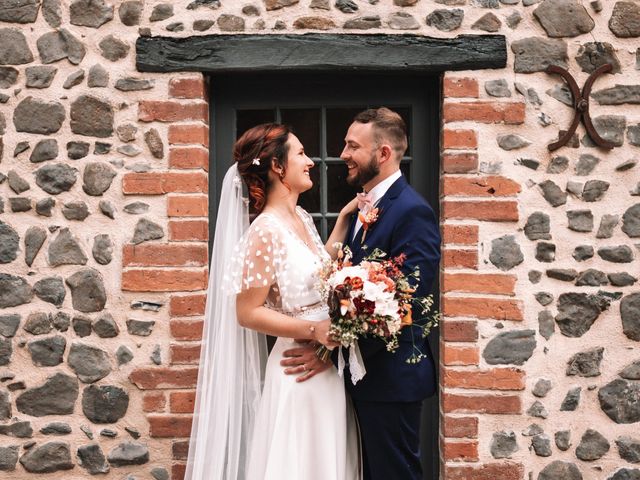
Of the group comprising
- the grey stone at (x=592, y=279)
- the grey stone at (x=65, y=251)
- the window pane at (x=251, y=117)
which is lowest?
the grey stone at (x=592, y=279)

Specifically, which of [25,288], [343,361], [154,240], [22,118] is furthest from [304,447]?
[22,118]

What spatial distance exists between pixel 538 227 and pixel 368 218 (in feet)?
3.49

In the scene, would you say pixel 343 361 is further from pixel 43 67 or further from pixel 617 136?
pixel 43 67

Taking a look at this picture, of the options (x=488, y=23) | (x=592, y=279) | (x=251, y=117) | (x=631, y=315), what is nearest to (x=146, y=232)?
(x=251, y=117)

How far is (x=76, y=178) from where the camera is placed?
12.9 feet

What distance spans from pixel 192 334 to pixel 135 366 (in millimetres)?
335

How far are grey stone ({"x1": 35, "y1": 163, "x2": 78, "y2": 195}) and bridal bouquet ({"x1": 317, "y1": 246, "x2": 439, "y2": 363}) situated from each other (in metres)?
1.62

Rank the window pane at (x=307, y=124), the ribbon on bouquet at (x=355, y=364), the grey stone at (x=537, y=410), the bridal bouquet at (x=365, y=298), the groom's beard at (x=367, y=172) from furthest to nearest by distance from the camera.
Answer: the window pane at (x=307, y=124) → the grey stone at (x=537, y=410) → the groom's beard at (x=367, y=172) → the ribbon on bouquet at (x=355, y=364) → the bridal bouquet at (x=365, y=298)

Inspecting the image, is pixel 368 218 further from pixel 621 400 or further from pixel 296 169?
pixel 621 400

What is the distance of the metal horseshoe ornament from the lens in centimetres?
388

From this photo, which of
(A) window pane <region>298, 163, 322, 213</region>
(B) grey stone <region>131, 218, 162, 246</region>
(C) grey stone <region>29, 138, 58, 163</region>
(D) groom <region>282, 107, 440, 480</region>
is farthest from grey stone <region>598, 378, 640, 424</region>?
(C) grey stone <region>29, 138, 58, 163</region>

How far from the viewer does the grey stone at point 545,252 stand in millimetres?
3898

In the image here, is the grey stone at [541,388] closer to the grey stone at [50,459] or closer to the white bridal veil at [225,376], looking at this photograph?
the white bridal veil at [225,376]

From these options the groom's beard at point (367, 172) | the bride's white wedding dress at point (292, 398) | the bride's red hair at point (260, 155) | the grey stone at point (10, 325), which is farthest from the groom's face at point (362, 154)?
the grey stone at point (10, 325)
